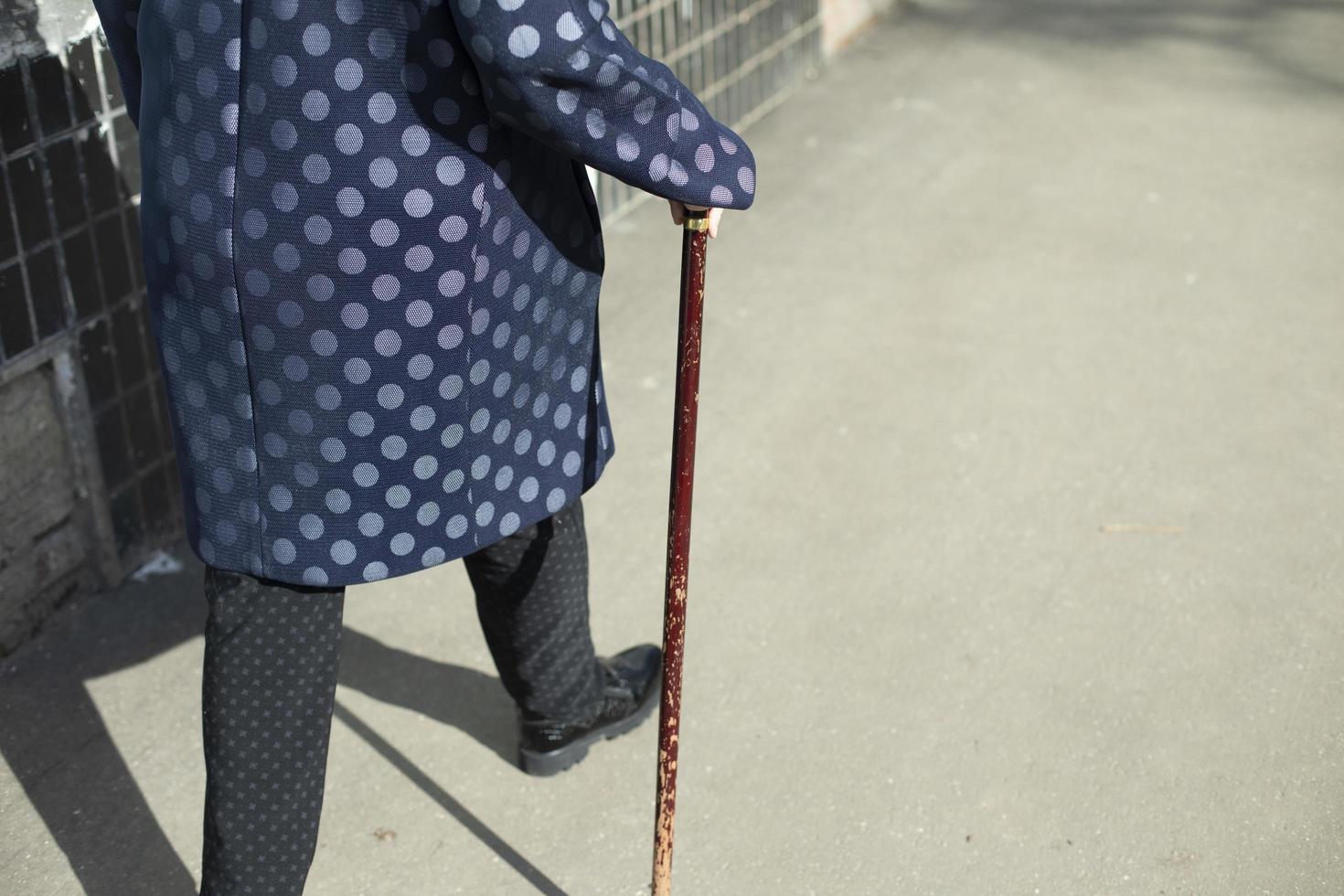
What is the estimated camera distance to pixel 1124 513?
3.30m

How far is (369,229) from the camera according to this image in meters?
1.76

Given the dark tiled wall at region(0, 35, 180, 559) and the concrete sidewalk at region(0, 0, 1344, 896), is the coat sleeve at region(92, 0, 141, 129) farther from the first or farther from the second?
the concrete sidewalk at region(0, 0, 1344, 896)

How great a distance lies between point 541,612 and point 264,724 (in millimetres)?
510

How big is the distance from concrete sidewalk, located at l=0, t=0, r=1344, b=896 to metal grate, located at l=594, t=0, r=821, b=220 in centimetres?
41

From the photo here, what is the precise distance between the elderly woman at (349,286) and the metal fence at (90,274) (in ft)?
2.63

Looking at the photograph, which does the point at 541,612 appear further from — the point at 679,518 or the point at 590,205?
the point at 590,205

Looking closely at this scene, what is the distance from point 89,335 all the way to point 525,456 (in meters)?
1.21

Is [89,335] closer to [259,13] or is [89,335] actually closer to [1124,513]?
[259,13]

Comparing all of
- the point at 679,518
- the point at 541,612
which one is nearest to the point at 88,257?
the point at 541,612

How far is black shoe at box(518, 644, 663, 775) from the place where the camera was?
257 cm

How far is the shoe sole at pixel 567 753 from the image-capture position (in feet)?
8.47

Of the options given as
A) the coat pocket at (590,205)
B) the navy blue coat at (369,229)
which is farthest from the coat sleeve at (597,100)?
the coat pocket at (590,205)

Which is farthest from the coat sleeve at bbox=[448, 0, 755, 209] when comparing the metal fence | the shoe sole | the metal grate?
the metal grate

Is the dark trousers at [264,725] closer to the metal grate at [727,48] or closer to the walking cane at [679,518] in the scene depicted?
the walking cane at [679,518]
